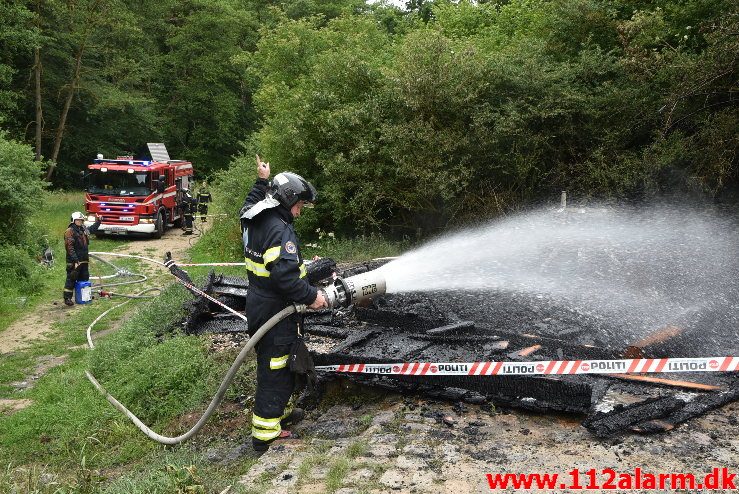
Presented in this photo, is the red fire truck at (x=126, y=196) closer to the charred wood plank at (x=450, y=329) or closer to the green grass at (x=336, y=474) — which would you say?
the charred wood plank at (x=450, y=329)

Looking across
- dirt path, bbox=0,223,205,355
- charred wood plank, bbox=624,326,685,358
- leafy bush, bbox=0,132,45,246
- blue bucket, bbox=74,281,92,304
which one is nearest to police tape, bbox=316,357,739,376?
charred wood plank, bbox=624,326,685,358

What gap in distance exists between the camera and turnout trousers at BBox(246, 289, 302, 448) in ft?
15.7

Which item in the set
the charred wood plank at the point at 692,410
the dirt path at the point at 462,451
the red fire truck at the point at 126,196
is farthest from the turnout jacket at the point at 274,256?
the red fire truck at the point at 126,196

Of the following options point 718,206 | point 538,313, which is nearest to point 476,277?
point 538,313

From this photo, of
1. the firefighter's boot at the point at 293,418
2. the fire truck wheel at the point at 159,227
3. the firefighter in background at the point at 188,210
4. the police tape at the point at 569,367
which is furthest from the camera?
the firefighter in background at the point at 188,210

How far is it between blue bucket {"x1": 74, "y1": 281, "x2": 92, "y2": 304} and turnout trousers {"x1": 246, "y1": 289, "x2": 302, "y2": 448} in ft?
26.8

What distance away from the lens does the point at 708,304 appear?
A: 752 cm

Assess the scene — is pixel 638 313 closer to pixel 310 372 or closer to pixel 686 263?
pixel 686 263

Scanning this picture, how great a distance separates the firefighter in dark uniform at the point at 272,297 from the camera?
4.72 m

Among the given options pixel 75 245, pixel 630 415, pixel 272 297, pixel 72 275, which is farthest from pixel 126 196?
pixel 630 415

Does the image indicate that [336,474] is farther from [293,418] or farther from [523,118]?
[523,118]

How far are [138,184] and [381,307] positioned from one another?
1409cm

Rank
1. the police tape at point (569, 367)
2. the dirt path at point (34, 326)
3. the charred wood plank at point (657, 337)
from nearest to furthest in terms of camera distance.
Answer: the police tape at point (569, 367), the charred wood plank at point (657, 337), the dirt path at point (34, 326)

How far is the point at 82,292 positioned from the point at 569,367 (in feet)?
32.3
